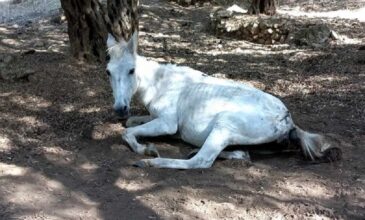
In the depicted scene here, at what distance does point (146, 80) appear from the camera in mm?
5336

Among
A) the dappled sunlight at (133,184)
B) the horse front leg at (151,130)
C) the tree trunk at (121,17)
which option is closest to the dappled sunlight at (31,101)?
the horse front leg at (151,130)

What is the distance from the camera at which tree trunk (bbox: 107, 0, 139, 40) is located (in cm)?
784

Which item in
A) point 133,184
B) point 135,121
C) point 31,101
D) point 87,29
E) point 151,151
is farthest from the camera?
point 87,29

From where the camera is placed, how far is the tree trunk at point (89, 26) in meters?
7.48

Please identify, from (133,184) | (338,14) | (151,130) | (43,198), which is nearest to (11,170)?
(43,198)

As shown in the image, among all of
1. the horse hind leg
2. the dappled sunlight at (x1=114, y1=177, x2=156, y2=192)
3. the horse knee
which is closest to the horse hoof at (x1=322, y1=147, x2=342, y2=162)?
the horse hind leg

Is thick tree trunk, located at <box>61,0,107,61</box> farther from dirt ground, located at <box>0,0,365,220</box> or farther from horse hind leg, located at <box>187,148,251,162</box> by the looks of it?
horse hind leg, located at <box>187,148,251,162</box>

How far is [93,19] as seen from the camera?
7.54 meters

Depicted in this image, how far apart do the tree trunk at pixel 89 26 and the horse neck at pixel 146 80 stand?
2265mm

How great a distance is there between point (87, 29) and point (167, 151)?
3184 mm

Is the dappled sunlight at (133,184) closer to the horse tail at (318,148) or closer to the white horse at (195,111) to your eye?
the white horse at (195,111)

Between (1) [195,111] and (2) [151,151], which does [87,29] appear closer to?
(1) [195,111]

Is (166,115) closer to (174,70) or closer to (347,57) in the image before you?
(174,70)

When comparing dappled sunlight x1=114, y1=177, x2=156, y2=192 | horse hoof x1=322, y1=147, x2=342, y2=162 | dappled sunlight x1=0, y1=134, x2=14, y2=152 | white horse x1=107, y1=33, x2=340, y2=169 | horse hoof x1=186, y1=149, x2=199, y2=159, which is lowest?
dappled sunlight x1=0, y1=134, x2=14, y2=152
